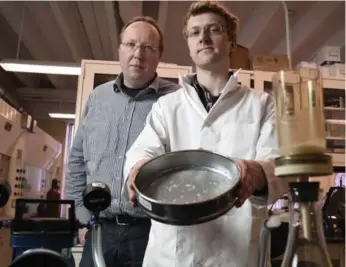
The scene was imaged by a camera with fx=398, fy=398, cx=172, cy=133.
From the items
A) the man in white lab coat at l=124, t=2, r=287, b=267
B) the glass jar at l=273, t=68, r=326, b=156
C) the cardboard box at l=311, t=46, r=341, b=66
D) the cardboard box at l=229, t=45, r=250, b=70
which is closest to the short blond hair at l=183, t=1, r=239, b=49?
the man in white lab coat at l=124, t=2, r=287, b=267

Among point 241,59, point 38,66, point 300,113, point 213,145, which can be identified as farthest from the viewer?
point 38,66

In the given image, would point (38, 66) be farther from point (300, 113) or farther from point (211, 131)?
point (300, 113)

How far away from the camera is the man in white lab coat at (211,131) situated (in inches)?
38.1

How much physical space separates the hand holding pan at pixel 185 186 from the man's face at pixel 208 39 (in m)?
0.36

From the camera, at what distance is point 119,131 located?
1517 mm

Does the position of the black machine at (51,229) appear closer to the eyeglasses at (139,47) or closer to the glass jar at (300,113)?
the glass jar at (300,113)

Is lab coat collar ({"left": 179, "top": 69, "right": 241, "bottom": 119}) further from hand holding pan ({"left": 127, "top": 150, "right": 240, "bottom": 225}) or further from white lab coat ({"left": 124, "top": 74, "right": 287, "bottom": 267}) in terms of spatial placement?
hand holding pan ({"left": 127, "top": 150, "right": 240, "bottom": 225})

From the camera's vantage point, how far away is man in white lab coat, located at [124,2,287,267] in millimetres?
969

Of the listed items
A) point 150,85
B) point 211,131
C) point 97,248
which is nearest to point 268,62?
point 150,85

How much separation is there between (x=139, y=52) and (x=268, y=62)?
1922 mm

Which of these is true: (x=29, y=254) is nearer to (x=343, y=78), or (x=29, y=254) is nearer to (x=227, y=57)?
(x=227, y=57)

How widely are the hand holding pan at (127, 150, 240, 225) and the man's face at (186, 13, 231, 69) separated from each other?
1.18 ft

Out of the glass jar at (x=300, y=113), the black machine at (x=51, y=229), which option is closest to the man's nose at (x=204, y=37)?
the glass jar at (x=300, y=113)

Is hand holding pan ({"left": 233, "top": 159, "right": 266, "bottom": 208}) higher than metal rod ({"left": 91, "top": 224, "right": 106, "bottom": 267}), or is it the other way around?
hand holding pan ({"left": 233, "top": 159, "right": 266, "bottom": 208})
